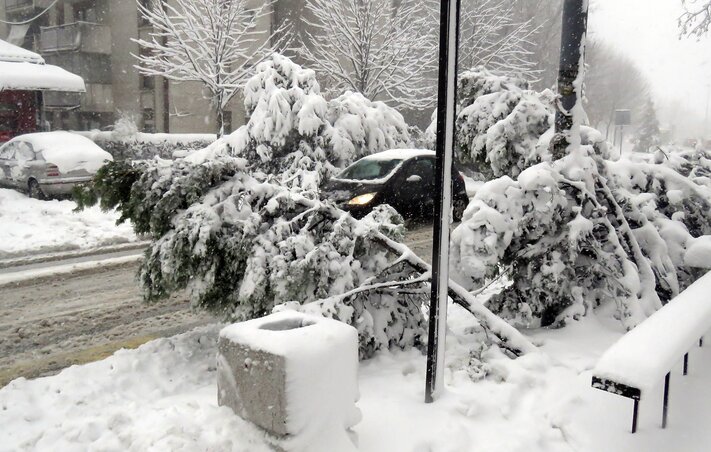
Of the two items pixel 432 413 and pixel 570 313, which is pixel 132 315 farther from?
pixel 570 313

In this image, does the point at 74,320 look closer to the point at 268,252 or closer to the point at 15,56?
the point at 268,252

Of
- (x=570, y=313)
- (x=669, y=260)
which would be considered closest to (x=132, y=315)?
(x=570, y=313)

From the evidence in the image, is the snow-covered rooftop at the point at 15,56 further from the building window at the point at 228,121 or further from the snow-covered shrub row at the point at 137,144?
the building window at the point at 228,121

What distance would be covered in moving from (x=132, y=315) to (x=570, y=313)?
14.5 ft

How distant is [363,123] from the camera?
34.7 feet

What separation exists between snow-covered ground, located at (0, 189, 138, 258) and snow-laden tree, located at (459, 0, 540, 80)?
43.5 feet

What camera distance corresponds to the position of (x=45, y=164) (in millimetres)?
12984

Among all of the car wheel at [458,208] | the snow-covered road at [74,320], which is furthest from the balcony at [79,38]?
the snow-covered road at [74,320]

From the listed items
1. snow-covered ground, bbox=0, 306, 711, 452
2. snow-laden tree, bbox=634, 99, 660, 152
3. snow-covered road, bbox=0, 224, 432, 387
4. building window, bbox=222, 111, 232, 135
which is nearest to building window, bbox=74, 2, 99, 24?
Answer: building window, bbox=222, 111, 232, 135

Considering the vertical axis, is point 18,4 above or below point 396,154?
Answer: above

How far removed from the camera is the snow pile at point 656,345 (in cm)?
280

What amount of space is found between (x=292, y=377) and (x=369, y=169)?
26.9 ft

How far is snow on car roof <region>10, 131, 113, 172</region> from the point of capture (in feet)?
43.2

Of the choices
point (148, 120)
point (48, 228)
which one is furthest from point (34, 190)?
point (148, 120)
